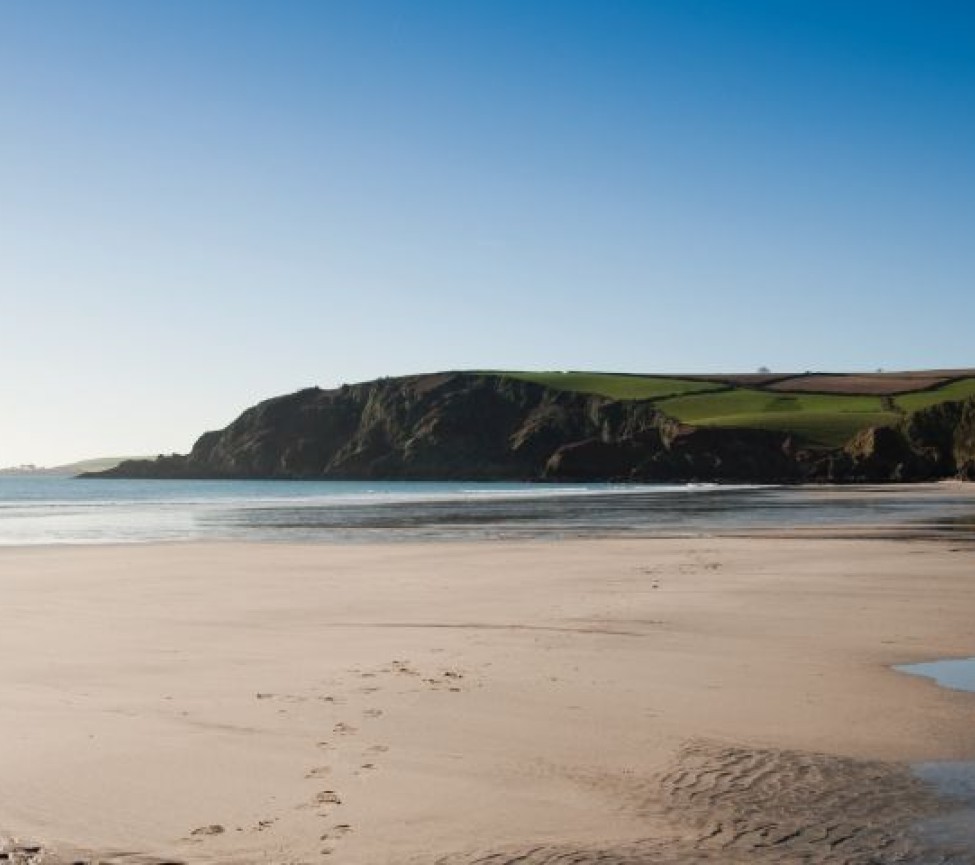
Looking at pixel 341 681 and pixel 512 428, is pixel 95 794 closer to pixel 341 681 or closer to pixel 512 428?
pixel 341 681

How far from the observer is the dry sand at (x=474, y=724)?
285 inches

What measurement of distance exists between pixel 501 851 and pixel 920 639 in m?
11.0

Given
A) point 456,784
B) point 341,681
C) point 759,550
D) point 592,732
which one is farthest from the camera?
point 759,550

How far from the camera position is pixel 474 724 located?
1034 centimetres

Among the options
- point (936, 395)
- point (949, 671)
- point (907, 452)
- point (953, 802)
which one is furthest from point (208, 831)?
point (936, 395)

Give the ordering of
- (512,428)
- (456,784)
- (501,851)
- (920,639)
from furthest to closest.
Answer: (512,428), (920,639), (456,784), (501,851)

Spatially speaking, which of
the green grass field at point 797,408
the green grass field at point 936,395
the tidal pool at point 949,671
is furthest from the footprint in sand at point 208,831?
the green grass field at point 936,395

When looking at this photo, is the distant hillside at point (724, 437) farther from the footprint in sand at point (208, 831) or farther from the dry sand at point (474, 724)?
the footprint in sand at point (208, 831)

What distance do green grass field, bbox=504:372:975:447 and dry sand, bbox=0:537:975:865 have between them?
481 feet

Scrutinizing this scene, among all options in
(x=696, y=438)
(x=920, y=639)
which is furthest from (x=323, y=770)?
(x=696, y=438)

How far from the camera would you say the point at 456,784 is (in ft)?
27.3

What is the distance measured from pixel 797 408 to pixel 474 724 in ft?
593

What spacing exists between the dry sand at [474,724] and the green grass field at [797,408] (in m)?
147

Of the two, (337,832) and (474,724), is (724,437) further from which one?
(337,832)
